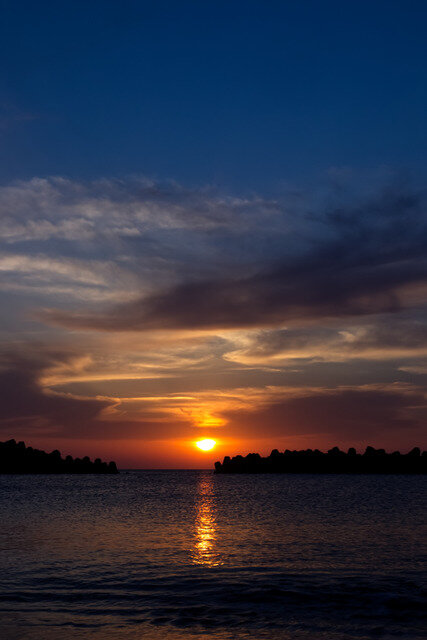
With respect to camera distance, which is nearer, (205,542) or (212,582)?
(212,582)

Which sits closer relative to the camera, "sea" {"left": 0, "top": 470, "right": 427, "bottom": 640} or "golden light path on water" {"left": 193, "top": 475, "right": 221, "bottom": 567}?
"sea" {"left": 0, "top": 470, "right": 427, "bottom": 640}

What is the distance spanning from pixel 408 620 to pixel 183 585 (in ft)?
34.2

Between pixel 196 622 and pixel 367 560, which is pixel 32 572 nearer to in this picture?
pixel 196 622

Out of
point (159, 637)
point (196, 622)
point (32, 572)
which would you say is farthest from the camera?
point (32, 572)

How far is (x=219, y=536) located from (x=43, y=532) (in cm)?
1451

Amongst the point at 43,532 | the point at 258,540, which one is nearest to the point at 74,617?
the point at 258,540

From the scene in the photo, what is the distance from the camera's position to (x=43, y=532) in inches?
1850

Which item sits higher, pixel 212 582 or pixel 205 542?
pixel 205 542

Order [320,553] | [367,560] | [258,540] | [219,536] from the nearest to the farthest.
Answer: [367,560]
[320,553]
[258,540]
[219,536]

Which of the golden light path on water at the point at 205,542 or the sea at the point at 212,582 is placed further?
the golden light path on water at the point at 205,542

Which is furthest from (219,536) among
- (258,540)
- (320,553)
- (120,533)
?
(320,553)

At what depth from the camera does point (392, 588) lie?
26172 millimetres

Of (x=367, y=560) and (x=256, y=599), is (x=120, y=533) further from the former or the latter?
(x=256, y=599)

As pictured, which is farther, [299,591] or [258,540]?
[258,540]
